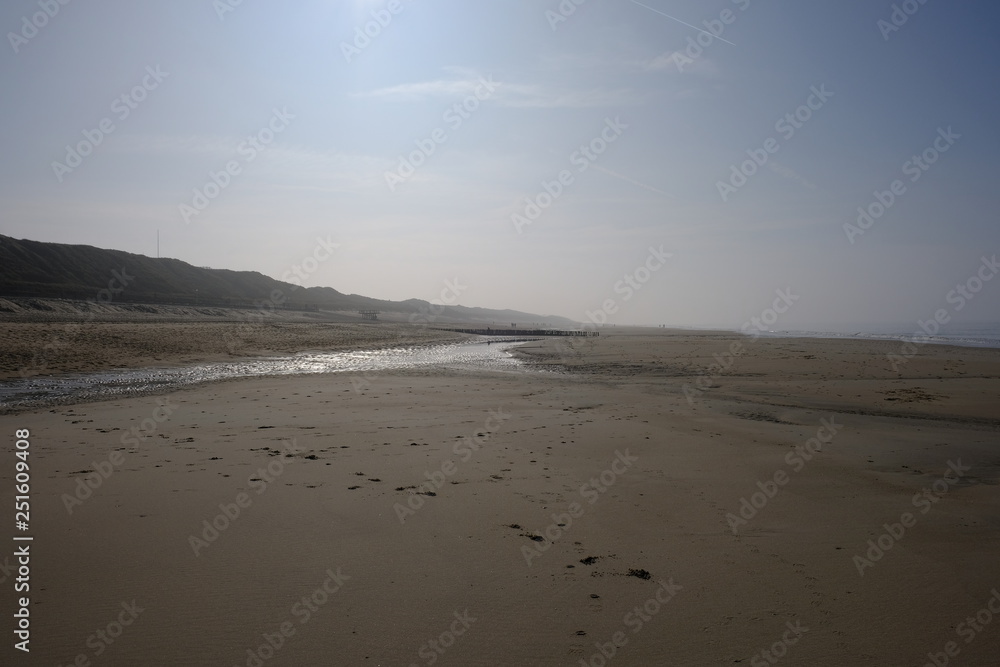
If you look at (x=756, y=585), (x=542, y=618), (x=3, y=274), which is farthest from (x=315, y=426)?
(x=3, y=274)

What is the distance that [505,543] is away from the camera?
507 centimetres

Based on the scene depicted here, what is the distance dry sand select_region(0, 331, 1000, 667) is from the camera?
3.63 metres

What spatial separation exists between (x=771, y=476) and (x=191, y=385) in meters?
15.7

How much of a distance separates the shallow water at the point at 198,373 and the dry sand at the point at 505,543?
367cm

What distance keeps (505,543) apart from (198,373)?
17.7m

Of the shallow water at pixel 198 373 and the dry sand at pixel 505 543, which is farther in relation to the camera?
the shallow water at pixel 198 373

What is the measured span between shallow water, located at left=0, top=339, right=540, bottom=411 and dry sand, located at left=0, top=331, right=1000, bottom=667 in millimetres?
3673

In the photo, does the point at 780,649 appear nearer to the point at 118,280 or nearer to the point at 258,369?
the point at 258,369

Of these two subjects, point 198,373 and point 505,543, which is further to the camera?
point 198,373

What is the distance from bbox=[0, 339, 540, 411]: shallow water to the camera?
13.5 metres

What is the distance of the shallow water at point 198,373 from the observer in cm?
1352

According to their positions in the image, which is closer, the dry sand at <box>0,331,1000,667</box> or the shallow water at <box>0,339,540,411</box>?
the dry sand at <box>0,331,1000,667</box>

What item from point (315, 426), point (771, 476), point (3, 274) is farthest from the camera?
point (3, 274)

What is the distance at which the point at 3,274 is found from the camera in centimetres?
6378
